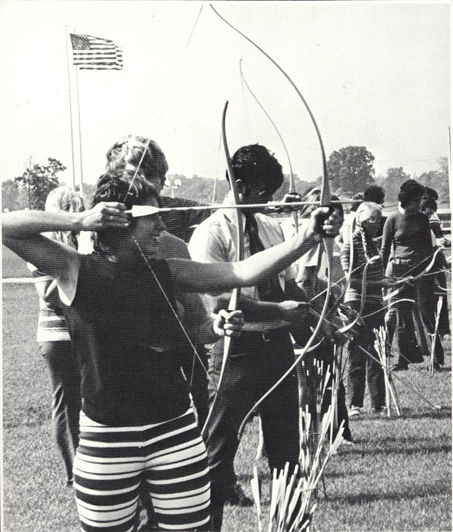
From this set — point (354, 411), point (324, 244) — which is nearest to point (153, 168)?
point (324, 244)

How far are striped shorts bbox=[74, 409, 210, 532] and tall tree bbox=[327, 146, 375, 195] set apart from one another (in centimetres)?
92

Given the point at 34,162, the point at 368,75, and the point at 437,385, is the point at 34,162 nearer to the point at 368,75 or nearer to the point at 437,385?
the point at 368,75

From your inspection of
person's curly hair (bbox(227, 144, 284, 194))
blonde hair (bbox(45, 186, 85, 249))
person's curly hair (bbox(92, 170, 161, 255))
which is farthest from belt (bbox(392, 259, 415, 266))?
person's curly hair (bbox(92, 170, 161, 255))

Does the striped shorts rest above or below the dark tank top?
below

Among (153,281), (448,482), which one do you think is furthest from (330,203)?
(448,482)

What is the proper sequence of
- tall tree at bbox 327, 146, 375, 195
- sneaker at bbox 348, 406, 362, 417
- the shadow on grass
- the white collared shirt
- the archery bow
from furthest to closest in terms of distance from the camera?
sneaker at bbox 348, 406, 362, 417
the shadow on grass
tall tree at bbox 327, 146, 375, 195
the white collared shirt
the archery bow

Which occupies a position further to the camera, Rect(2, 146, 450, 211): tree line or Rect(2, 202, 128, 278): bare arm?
Rect(2, 146, 450, 211): tree line

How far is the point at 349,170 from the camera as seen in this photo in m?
2.33

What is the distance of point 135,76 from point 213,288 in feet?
2.30

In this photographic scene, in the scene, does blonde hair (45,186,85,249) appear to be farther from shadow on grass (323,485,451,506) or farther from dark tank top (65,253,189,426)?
shadow on grass (323,485,451,506)

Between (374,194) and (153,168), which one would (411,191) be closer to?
(374,194)

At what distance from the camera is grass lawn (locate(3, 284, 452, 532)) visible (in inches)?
96.0

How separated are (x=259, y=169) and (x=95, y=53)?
0.54 metres

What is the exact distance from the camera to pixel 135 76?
2.20 metres
